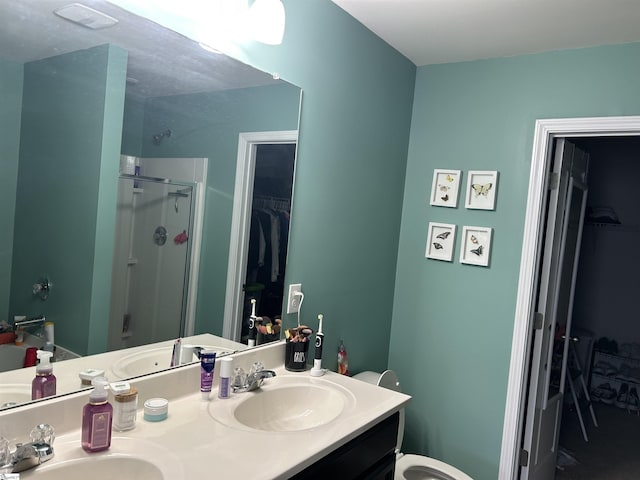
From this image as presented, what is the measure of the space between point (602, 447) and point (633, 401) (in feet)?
3.66

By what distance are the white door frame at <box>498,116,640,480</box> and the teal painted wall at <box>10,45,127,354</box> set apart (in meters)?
1.92

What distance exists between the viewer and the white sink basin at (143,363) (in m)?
1.40

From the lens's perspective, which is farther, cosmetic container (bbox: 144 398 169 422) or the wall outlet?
the wall outlet

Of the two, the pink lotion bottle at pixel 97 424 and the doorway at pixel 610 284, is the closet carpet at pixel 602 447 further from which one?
the pink lotion bottle at pixel 97 424

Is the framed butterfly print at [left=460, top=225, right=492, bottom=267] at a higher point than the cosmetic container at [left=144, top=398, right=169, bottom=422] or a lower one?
higher

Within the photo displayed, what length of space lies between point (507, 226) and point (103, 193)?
6.29ft

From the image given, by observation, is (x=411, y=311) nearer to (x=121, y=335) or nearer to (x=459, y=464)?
(x=459, y=464)

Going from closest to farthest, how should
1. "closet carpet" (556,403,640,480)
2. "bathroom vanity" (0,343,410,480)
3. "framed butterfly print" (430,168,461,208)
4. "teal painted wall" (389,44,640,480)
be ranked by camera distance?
"bathroom vanity" (0,343,410,480), "teal painted wall" (389,44,640,480), "framed butterfly print" (430,168,461,208), "closet carpet" (556,403,640,480)

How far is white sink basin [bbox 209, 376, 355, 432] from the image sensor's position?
1574mm

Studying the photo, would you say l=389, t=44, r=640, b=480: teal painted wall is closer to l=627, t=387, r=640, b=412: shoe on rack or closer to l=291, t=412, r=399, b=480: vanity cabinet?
l=291, t=412, r=399, b=480: vanity cabinet

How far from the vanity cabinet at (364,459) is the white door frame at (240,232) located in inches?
24.0

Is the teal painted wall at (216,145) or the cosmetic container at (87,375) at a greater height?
the teal painted wall at (216,145)


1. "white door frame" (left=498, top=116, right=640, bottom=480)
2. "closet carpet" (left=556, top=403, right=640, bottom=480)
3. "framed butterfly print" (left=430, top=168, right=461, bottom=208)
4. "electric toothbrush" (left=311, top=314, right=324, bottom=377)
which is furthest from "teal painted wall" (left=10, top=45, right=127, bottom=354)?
"closet carpet" (left=556, top=403, right=640, bottom=480)

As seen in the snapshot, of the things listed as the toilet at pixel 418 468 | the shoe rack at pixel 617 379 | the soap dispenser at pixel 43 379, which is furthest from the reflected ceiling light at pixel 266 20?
the shoe rack at pixel 617 379
